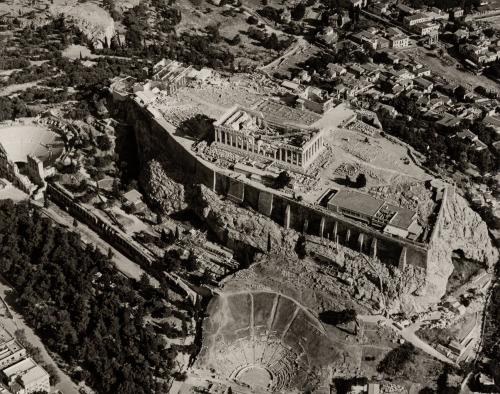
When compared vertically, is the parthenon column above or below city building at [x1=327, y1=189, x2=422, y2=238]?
below

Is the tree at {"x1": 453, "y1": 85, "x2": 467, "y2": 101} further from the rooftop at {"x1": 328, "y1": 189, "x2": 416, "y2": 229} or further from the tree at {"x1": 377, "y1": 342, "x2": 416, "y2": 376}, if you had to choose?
the tree at {"x1": 377, "y1": 342, "x2": 416, "y2": 376}

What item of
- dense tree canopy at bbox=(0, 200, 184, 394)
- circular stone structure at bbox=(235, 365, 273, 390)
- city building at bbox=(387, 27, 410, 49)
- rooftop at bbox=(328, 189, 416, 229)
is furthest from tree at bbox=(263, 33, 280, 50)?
circular stone structure at bbox=(235, 365, 273, 390)

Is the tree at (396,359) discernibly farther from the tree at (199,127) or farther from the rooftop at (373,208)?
the tree at (199,127)

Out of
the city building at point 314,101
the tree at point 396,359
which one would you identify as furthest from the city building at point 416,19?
the tree at point 396,359

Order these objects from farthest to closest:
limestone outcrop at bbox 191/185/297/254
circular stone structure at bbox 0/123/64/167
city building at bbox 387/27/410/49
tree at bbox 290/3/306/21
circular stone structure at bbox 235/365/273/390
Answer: tree at bbox 290/3/306/21 < city building at bbox 387/27/410/49 < circular stone structure at bbox 0/123/64/167 < limestone outcrop at bbox 191/185/297/254 < circular stone structure at bbox 235/365/273/390

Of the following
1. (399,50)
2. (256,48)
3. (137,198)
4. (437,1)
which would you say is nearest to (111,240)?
(137,198)

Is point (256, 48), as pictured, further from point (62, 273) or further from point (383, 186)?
point (62, 273)
